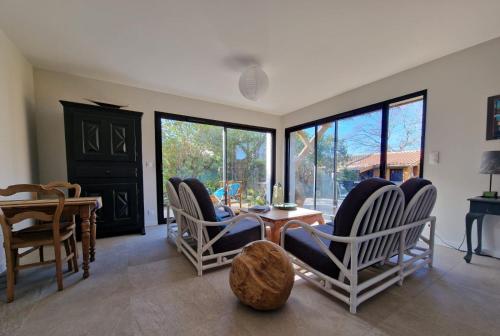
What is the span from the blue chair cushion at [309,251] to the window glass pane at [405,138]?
205 cm

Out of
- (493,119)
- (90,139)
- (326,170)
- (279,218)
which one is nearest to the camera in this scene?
(493,119)

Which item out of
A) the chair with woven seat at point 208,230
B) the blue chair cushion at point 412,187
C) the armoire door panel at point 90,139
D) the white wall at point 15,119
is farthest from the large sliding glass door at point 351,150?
the white wall at point 15,119

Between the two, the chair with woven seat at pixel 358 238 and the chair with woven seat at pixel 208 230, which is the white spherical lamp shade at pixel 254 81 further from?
the chair with woven seat at pixel 358 238

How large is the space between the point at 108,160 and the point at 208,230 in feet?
6.58

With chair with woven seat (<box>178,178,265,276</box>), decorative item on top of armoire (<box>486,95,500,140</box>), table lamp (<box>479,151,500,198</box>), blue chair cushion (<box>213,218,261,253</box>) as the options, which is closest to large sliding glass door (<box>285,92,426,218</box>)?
decorative item on top of armoire (<box>486,95,500,140</box>)

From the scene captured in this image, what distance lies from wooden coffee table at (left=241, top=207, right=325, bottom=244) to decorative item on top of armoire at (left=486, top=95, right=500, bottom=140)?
7.03 ft

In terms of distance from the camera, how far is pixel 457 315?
4.44 feet

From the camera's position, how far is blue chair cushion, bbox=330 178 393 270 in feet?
4.29

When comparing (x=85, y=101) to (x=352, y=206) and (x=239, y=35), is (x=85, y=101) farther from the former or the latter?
(x=352, y=206)

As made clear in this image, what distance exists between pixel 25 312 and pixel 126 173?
6.01 ft

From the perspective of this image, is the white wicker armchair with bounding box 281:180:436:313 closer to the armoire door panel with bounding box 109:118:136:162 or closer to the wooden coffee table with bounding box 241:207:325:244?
the wooden coffee table with bounding box 241:207:325:244

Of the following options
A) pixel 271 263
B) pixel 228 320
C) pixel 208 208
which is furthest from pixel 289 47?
pixel 228 320

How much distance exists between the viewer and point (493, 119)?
224 cm

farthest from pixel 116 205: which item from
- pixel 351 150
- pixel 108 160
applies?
pixel 351 150
